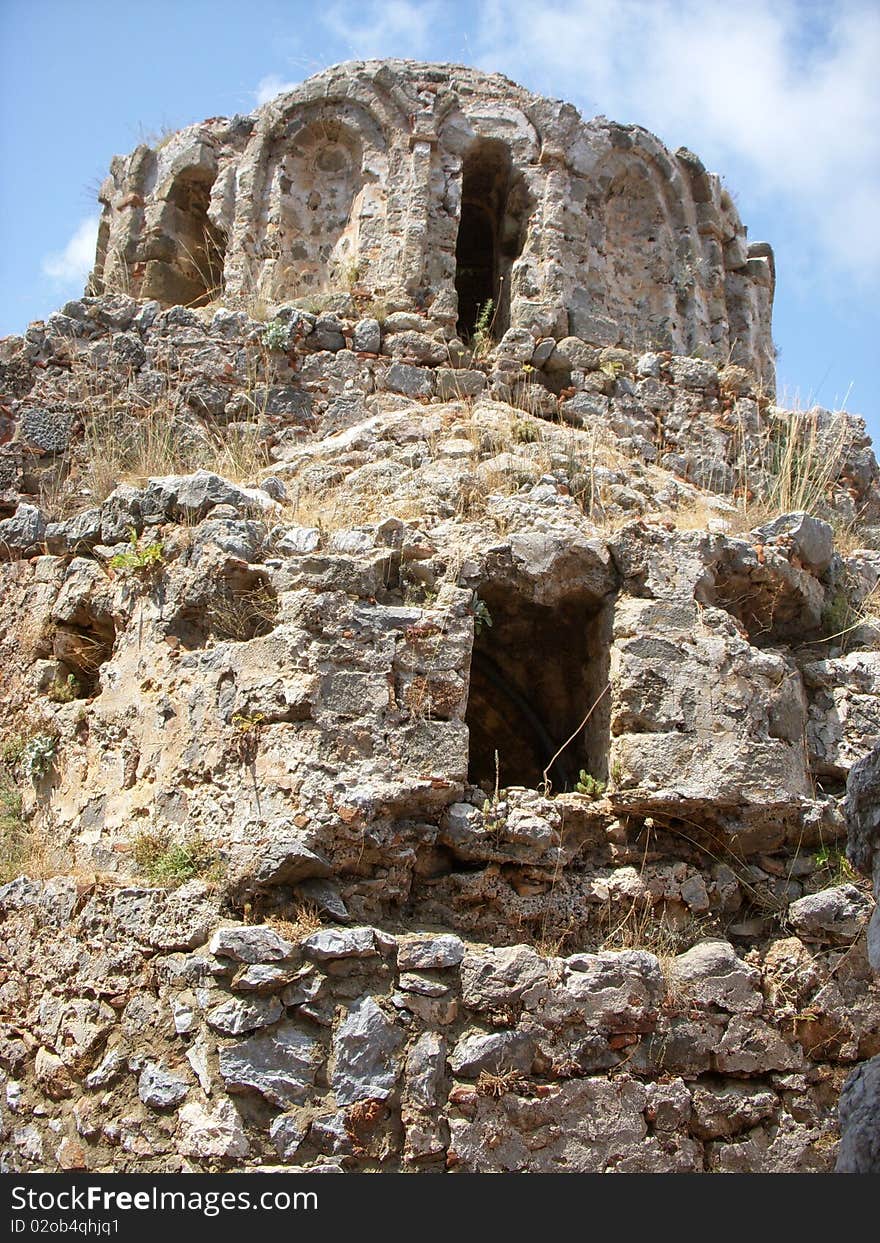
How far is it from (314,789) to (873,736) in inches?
114

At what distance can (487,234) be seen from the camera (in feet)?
37.4

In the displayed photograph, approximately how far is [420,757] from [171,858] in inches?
45.8

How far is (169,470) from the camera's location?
776 cm

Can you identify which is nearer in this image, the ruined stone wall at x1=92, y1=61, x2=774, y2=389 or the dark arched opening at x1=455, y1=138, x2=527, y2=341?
the ruined stone wall at x1=92, y1=61, x2=774, y2=389

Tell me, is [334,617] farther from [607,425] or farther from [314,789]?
[607,425]

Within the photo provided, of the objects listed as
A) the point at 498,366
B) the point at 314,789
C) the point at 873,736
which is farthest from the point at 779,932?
the point at 498,366

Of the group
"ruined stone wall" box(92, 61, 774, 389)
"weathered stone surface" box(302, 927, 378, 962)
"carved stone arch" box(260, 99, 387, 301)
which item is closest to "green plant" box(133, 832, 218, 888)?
"weathered stone surface" box(302, 927, 378, 962)

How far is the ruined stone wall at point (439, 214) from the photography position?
9773 millimetres

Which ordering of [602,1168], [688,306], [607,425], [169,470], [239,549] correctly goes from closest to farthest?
[602,1168], [239,549], [169,470], [607,425], [688,306]

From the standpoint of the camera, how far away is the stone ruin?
4922 millimetres

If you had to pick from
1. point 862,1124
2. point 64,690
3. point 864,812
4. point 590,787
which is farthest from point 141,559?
point 862,1124

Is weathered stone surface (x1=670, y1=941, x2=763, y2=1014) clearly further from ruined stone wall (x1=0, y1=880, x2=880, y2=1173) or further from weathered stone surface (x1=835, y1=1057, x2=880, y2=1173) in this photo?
weathered stone surface (x1=835, y1=1057, x2=880, y2=1173)

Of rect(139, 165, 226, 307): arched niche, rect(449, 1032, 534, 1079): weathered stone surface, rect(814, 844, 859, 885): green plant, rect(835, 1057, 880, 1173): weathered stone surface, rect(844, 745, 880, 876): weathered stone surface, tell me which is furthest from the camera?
rect(139, 165, 226, 307): arched niche

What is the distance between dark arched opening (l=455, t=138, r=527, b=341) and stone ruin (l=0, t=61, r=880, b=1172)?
1.35m
